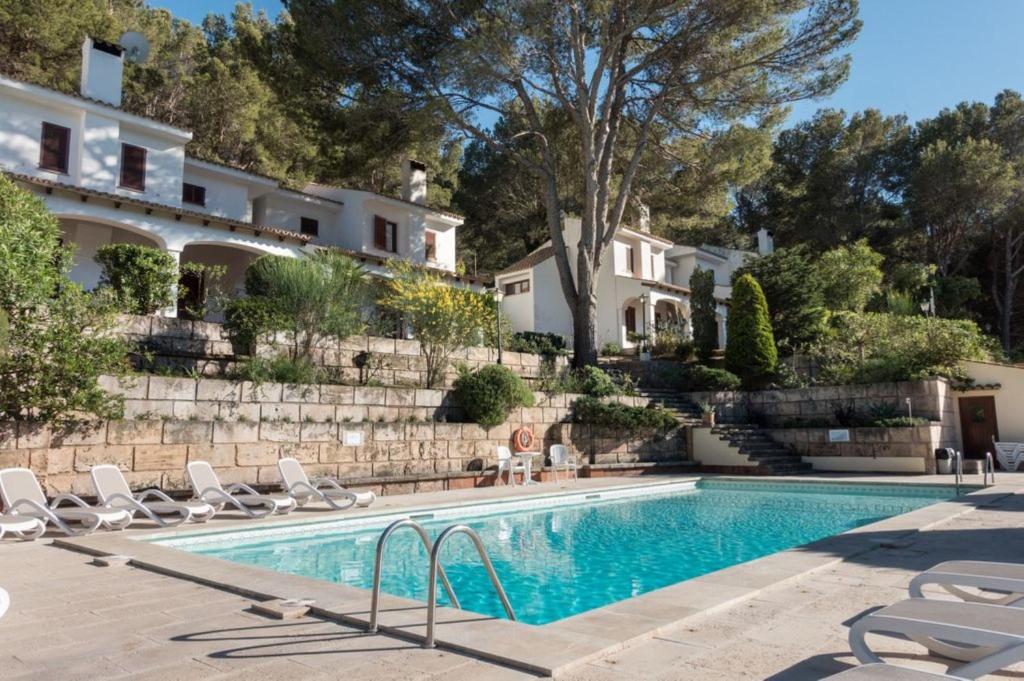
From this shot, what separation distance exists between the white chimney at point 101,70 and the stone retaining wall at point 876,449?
22.3m

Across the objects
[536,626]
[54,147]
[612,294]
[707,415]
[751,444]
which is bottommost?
[536,626]

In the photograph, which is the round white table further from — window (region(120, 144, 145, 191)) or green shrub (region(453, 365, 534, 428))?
window (region(120, 144, 145, 191))

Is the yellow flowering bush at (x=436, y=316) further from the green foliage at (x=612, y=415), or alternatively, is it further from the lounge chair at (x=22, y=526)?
the lounge chair at (x=22, y=526)

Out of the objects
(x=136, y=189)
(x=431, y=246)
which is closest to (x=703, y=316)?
(x=431, y=246)

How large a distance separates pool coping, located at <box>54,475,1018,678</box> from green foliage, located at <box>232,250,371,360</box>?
618cm

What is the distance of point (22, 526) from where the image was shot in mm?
7934

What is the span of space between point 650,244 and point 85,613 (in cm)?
3317

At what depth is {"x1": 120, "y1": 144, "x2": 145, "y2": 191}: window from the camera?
2036cm

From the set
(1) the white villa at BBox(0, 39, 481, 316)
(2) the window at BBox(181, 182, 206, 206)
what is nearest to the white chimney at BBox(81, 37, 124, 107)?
(1) the white villa at BBox(0, 39, 481, 316)

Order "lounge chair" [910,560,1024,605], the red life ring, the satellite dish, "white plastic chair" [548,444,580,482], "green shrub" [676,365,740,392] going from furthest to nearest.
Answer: the satellite dish < "green shrub" [676,365,740,392] < "white plastic chair" [548,444,580,482] < the red life ring < "lounge chair" [910,560,1024,605]

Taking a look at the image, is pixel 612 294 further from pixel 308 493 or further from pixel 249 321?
pixel 308 493

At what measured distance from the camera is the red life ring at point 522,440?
16.2 meters

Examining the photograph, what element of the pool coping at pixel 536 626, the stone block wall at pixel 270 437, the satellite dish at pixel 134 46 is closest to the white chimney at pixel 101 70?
the satellite dish at pixel 134 46

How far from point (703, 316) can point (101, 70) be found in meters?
22.5
